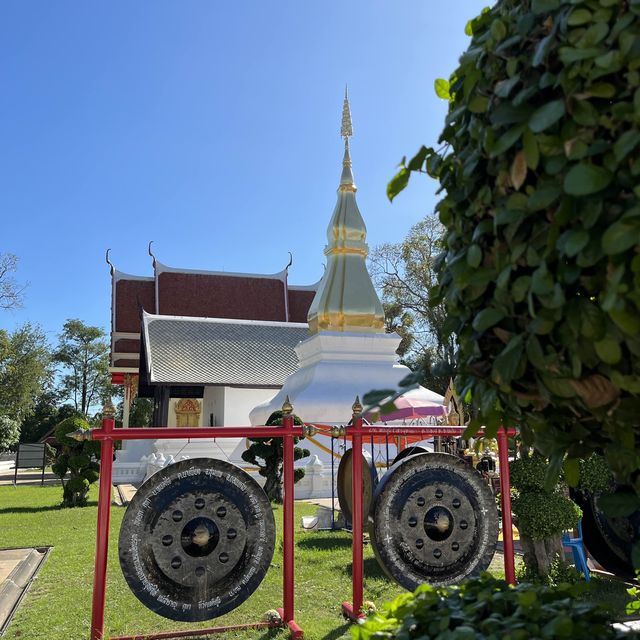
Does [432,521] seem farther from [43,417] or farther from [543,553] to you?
[43,417]

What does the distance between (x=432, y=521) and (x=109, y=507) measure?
215 centimetres

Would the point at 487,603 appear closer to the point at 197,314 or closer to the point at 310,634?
the point at 310,634

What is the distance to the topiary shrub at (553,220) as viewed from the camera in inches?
49.1

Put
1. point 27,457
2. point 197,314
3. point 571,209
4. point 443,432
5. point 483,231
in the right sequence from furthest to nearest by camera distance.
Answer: point 197,314, point 27,457, point 443,432, point 483,231, point 571,209

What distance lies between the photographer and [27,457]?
66.8ft

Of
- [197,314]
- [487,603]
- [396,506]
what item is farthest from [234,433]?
[197,314]

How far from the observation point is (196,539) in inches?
152

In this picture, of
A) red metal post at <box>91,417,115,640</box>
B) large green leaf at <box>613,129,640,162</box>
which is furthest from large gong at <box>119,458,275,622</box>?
large green leaf at <box>613,129,640,162</box>

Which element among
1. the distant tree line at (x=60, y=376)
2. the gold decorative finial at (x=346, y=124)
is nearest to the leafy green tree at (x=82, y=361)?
the distant tree line at (x=60, y=376)

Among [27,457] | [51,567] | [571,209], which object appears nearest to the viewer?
[571,209]

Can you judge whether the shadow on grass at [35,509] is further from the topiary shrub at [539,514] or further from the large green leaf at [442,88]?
the large green leaf at [442,88]

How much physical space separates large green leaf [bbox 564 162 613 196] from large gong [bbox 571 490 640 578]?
3850 millimetres

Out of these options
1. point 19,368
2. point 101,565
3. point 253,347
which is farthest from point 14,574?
point 19,368

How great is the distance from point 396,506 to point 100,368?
49559mm
